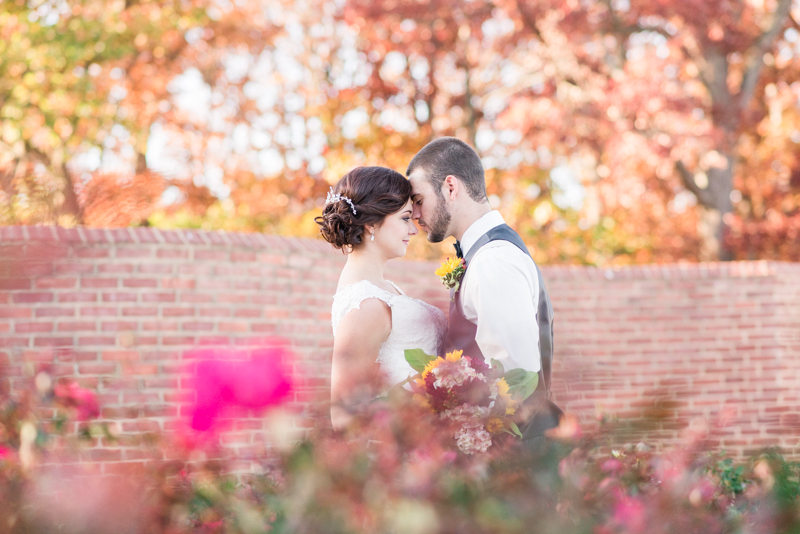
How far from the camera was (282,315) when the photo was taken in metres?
5.47

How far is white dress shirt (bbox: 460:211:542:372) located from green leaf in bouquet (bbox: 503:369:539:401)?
35cm

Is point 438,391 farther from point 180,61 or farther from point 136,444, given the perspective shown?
point 180,61

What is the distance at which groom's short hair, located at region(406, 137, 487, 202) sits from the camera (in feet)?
9.08

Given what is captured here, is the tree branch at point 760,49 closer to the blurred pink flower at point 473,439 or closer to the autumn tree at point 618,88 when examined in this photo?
the autumn tree at point 618,88

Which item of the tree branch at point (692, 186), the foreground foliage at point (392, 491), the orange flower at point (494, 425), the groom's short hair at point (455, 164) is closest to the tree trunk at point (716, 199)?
the tree branch at point (692, 186)

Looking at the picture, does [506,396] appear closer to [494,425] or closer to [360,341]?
[494,425]

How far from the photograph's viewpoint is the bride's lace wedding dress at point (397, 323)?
2676mm

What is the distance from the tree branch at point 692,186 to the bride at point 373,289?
8.20m

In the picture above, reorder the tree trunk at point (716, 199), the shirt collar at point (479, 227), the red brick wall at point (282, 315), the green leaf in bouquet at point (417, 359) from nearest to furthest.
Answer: the green leaf in bouquet at point (417, 359) < the shirt collar at point (479, 227) < the red brick wall at point (282, 315) < the tree trunk at point (716, 199)

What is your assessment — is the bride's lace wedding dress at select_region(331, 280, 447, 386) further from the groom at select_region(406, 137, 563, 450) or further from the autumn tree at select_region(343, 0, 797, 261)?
the autumn tree at select_region(343, 0, 797, 261)

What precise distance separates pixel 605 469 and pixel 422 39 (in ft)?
36.9

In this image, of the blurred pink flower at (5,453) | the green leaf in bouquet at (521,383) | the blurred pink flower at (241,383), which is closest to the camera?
the blurred pink flower at (241,383)

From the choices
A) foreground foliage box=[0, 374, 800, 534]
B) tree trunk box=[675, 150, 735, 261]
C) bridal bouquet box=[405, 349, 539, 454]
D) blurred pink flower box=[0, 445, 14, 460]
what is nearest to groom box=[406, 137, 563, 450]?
bridal bouquet box=[405, 349, 539, 454]

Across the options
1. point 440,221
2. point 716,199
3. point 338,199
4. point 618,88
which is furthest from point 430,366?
→ point 716,199
